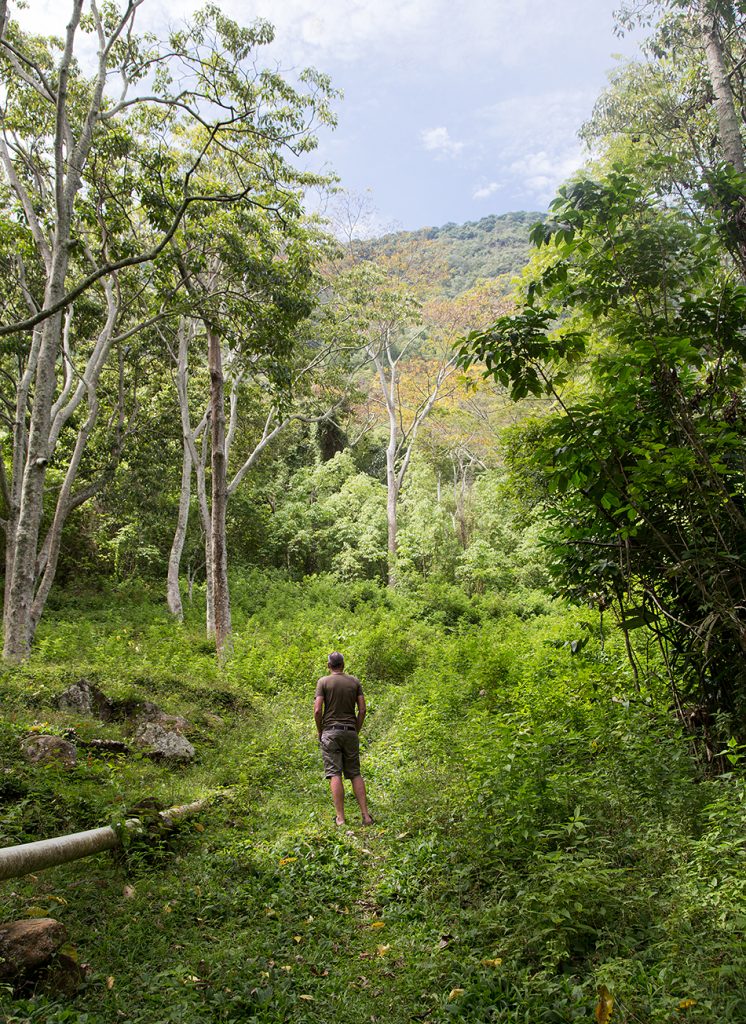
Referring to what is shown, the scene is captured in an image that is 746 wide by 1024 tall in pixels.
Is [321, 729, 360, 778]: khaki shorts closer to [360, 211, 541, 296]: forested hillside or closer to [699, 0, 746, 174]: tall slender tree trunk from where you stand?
[699, 0, 746, 174]: tall slender tree trunk

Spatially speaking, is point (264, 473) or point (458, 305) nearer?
point (458, 305)

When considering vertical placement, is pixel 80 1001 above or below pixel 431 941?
A: above

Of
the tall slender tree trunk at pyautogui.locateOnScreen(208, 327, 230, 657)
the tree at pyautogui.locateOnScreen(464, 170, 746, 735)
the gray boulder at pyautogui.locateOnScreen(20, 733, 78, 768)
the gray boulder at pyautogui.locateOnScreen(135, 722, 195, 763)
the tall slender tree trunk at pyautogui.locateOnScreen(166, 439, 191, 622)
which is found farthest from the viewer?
the tall slender tree trunk at pyautogui.locateOnScreen(166, 439, 191, 622)

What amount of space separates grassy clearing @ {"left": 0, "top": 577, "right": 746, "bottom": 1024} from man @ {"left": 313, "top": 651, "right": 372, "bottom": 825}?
1.43 feet

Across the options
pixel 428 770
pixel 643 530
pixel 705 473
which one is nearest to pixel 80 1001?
pixel 428 770

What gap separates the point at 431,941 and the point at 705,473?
12.1ft

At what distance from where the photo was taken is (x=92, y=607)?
778 inches

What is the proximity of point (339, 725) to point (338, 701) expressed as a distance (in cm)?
24

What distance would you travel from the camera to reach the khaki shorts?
256 inches

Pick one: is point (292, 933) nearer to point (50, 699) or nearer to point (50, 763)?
point (50, 763)

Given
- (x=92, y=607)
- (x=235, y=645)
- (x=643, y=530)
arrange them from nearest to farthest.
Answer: (x=643, y=530), (x=235, y=645), (x=92, y=607)

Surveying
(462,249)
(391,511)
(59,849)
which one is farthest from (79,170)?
(462,249)

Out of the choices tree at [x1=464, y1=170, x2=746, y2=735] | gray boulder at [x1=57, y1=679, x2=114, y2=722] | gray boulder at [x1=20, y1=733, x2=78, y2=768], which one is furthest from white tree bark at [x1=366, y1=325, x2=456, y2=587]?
tree at [x1=464, y1=170, x2=746, y2=735]

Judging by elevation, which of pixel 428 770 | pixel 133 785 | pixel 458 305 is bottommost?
pixel 428 770
